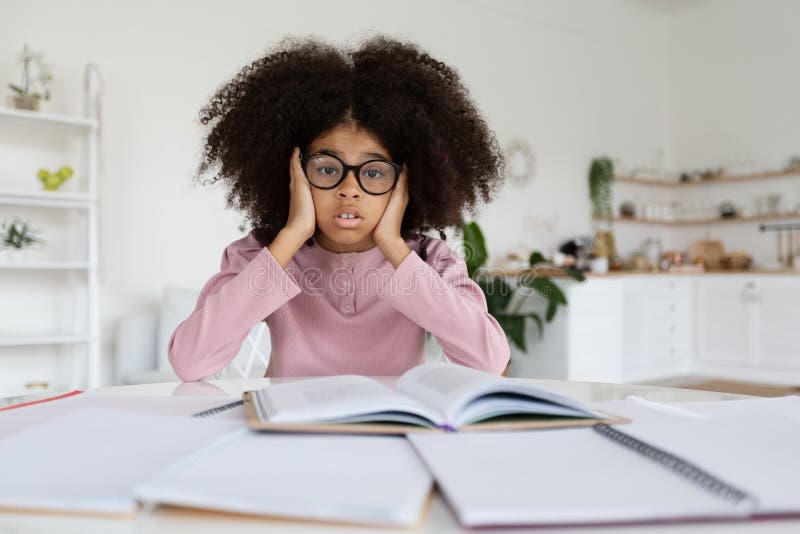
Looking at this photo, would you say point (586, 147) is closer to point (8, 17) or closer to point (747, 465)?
point (8, 17)

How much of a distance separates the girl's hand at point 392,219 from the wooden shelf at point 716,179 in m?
5.08

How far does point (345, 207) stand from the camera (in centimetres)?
129

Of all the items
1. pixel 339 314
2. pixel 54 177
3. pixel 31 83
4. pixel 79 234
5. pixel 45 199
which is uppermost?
pixel 31 83

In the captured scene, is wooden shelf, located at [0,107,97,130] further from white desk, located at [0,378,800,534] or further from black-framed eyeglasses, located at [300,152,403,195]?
white desk, located at [0,378,800,534]

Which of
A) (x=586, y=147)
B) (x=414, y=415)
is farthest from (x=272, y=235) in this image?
(x=586, y=147)

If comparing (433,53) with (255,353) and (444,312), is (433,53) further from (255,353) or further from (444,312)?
(444,312)

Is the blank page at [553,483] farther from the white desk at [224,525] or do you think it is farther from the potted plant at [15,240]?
the potted plant at [15,240]

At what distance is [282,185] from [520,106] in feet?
14.2

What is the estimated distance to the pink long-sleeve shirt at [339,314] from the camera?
1237mm

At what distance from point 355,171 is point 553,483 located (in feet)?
2.89

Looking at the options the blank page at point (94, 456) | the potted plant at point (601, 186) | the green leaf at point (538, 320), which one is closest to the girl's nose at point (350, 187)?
the blank page at point (94, 456)

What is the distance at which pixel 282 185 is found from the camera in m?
1.51

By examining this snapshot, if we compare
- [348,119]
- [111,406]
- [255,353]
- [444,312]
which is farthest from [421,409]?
[255,353]

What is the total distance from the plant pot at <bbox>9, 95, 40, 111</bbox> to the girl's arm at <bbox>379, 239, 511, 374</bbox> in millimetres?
2709
